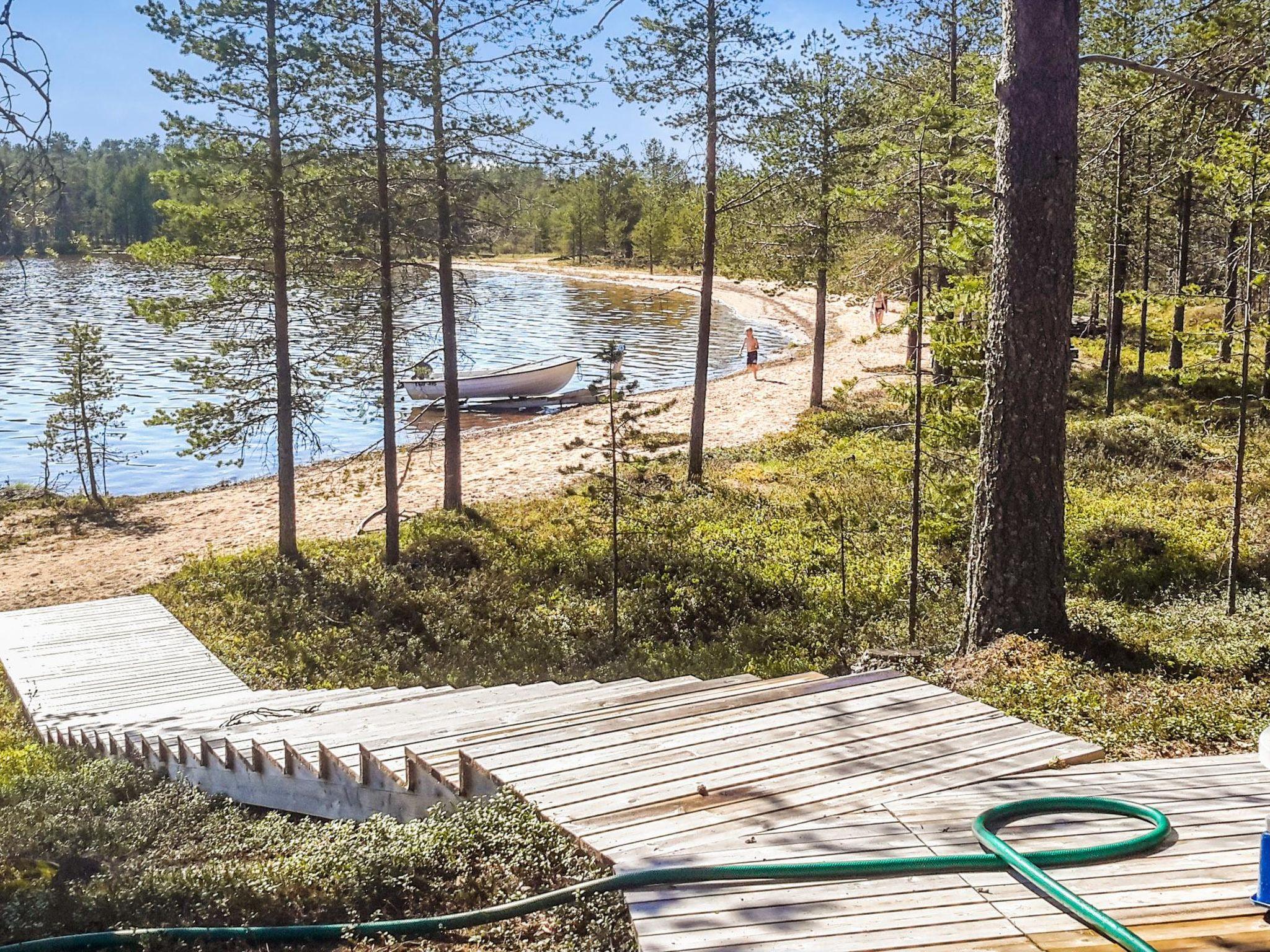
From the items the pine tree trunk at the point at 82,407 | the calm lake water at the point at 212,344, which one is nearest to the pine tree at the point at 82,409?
the pine tree trunk at the point at 82,407

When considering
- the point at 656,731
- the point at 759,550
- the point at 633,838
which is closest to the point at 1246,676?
the point at 656,731

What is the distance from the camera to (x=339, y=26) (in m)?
16.0

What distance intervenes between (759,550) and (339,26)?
10107 mm

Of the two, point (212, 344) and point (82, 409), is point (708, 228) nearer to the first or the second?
point (212, 344)

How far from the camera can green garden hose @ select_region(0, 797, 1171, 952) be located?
3428 mm

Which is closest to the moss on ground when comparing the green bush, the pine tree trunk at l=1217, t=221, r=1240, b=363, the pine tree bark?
the pine tree trunk at l=1217, t=221, r=1240, b=363

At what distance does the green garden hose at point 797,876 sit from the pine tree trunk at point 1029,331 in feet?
14.6

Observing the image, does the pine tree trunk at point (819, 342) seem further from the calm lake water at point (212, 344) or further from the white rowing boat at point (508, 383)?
the white rowing boat at point (508, 383)

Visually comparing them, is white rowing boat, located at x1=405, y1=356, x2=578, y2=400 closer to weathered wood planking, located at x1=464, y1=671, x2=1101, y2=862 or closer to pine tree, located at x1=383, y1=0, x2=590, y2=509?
pine tree, located at x1=383, y1=0, x2=590, y2=509

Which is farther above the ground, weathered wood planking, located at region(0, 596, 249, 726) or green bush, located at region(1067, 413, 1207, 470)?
green bush, located at region(1067, 413, 1207, 470)

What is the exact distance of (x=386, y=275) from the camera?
1645cm

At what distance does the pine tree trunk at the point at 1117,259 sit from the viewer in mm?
20031

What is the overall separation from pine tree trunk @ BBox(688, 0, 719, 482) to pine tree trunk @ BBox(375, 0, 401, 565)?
578cm

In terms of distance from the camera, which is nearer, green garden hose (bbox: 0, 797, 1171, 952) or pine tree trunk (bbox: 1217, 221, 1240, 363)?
green garden hose (bbox: 0, 797, 1171, 952)
